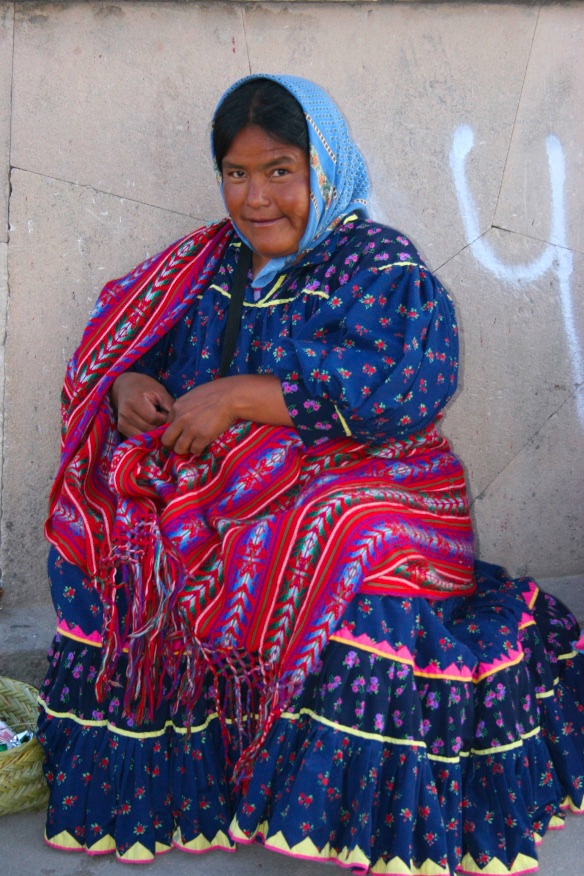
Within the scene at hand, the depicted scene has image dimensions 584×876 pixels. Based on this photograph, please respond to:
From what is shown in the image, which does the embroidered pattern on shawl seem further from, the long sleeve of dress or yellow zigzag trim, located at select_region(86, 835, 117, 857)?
yellow zigzag trim, located at select_region(86, 835, 117, 857)

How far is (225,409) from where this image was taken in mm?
2545

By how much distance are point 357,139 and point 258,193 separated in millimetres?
873

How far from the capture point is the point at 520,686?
8.15 ft

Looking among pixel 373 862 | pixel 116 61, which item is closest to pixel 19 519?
pixel 116 61

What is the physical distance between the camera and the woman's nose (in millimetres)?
2666

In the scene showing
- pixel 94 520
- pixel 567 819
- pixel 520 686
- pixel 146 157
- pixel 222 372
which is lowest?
pixel 567 819

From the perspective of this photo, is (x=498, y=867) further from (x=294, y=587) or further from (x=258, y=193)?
(x=258, y=193)

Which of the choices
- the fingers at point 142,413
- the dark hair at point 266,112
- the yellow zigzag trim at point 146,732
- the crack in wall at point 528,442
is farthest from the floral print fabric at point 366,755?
the dark hair at point 266,112

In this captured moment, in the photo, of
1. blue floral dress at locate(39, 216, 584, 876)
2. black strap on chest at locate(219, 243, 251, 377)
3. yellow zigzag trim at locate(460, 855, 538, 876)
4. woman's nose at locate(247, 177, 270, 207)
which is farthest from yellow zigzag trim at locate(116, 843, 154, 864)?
woman's nose at locate(247, 177, 270, 207)

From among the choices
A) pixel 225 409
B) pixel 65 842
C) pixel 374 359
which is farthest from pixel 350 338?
pixel 65 842

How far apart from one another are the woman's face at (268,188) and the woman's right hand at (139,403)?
48 cm

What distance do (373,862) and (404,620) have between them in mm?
529

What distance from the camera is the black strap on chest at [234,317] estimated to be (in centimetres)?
278

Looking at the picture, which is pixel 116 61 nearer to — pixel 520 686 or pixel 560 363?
pixel 560 363
